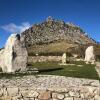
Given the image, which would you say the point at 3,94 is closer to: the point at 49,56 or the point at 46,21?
the point at 49,56

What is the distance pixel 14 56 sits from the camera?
26.2 metres

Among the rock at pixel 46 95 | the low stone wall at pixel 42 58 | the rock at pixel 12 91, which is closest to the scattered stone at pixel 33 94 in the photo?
the rock at pixel 46 95

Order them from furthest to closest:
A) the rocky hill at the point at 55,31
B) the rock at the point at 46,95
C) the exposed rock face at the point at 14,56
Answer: the rocky hill at the point at 55,31
the exposed rock face at the point at 14,56
the rock at the point at 46,95

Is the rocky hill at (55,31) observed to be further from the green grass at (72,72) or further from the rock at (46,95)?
the rock at (46,95)

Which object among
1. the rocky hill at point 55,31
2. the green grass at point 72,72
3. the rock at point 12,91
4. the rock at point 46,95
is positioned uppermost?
the rocky hill at point 55,31

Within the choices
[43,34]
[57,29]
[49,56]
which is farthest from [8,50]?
[57,29]

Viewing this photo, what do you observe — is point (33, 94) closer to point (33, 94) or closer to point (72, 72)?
point (33, 94)

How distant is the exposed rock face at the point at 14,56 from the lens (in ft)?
84.3

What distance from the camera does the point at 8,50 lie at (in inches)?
1043

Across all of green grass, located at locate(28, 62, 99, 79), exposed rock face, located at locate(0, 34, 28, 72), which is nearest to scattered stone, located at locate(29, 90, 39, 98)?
green grass, located at locate(28, 62, 99, 79)

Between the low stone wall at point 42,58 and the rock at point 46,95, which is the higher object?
the low stone wall at point 42,58

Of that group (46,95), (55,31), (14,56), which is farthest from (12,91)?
(55,31)

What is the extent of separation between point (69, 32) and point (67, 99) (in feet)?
503

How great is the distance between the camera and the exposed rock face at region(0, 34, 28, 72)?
25703 millimetres
